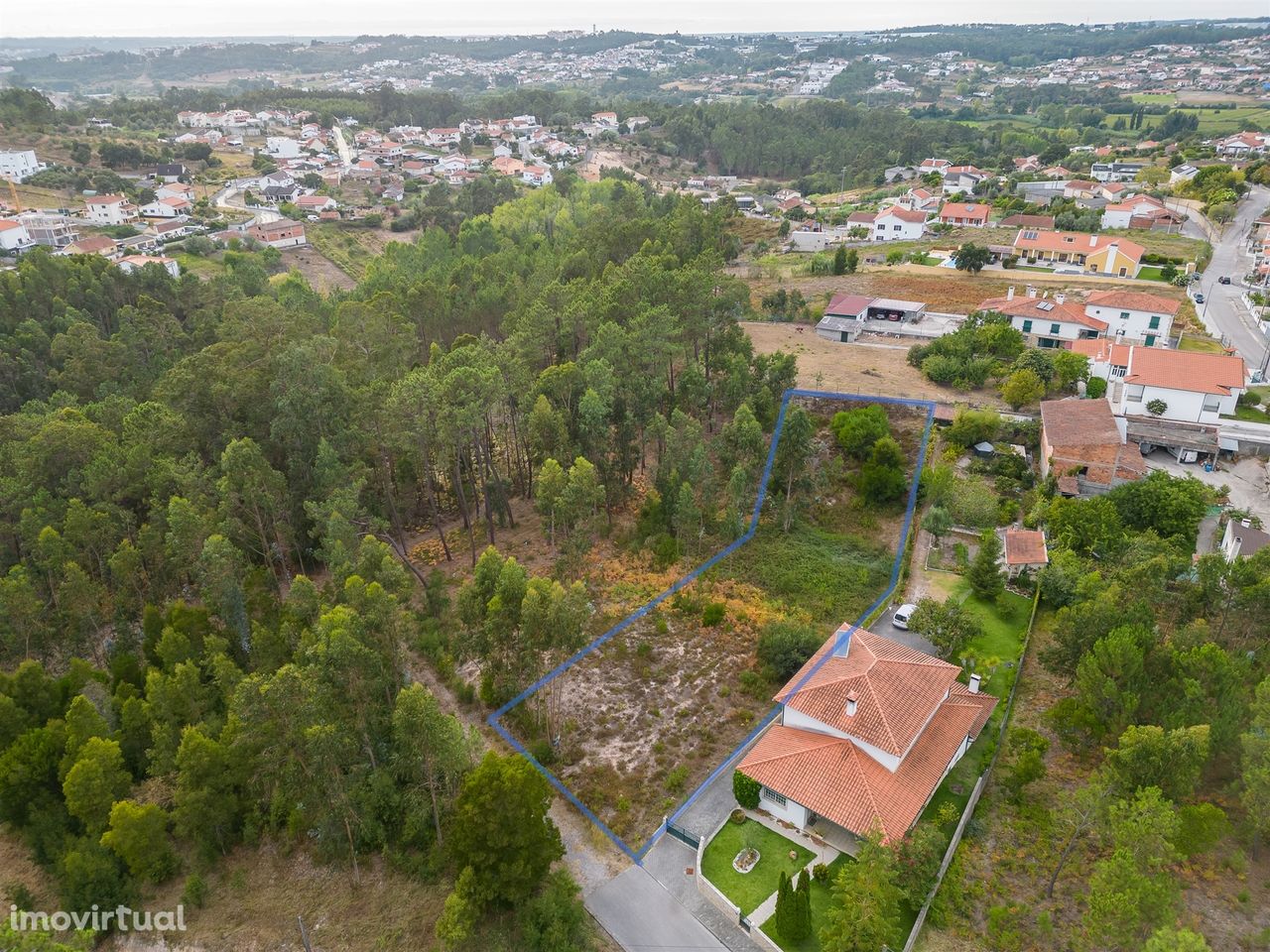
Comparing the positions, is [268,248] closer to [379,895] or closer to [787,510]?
[787,510]

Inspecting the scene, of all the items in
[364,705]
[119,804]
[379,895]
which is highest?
[364,705]

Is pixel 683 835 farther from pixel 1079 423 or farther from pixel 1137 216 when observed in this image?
pixel 1137 216

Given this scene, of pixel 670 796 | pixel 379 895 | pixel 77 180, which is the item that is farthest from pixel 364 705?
pixel 77 180

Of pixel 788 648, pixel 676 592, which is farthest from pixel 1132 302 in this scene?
pixel 788 648

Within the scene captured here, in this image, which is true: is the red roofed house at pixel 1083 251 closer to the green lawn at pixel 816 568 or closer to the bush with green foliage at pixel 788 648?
the green lawn at pixel 816 568

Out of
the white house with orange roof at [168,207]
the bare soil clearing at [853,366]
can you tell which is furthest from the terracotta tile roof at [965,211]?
the white house with orange roof at [168,207]

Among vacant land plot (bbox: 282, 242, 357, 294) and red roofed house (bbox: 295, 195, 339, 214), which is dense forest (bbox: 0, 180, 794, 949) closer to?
vacant land plot (bbox: 282, 242, 357, 294)

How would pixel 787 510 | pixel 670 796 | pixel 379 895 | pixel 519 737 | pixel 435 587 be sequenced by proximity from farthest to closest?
1. pixel 787 510
2. pixel 435 587
3. pixel 519 737
4. pixel 670 796
5. pixel 379 895
